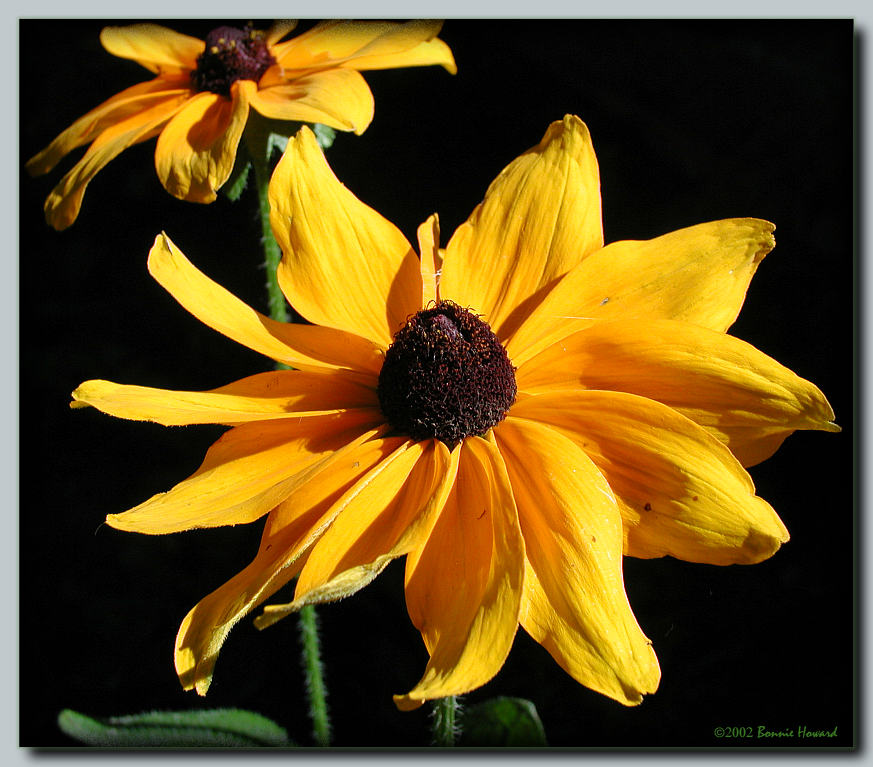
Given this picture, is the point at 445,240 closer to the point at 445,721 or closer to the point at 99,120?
the point at 99,120

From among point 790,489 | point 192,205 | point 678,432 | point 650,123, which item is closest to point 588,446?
point 678,432

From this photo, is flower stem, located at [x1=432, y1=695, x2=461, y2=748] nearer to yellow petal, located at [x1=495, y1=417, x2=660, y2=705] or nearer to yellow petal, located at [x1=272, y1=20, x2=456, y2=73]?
yellow petal, located at [x1=495, y1=417, x2=660, y2=705]

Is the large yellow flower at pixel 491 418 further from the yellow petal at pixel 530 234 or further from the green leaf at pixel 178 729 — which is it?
the green leaf at pixel 178 729

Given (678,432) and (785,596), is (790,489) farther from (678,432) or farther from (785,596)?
(678,432)

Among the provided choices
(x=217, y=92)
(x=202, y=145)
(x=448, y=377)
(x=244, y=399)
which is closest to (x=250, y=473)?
(x=244, y=399)

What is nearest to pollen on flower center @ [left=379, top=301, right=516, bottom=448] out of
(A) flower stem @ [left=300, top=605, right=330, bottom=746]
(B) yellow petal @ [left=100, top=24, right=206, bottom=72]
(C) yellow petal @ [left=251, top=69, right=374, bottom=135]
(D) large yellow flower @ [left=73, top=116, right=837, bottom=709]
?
(D) large yellow flower @ [left=73, top=116, right=837, bottom=709]
